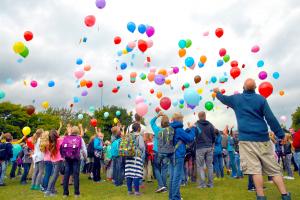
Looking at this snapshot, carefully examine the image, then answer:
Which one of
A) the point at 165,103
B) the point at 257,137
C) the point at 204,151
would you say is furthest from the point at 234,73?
the point at 257,137

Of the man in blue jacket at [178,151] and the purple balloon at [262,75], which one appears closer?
the man in blue jacket at [178,151]

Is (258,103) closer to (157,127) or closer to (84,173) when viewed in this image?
(157,127)

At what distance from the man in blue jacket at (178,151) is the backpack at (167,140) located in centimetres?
19

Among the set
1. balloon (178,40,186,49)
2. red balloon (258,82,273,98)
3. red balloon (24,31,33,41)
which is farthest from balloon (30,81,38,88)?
red balloon (258,82,273,98)

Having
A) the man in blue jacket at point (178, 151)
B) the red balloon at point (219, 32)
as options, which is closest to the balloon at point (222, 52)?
Result: the red balloon at point (219, 32)

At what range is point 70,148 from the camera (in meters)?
7.45

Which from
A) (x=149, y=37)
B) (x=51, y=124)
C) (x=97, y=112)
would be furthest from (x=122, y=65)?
(x=51, y=124)

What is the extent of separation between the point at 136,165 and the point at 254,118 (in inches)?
152

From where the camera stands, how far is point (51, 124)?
Result: 57.8 m

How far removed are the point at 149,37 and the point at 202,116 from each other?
6536mm

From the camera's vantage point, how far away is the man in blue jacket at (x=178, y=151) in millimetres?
6332

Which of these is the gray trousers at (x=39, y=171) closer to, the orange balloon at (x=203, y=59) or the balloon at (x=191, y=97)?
the balloon at (x=191, y=97)

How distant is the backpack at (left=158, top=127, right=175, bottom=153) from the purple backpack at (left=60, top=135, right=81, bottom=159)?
2.12m

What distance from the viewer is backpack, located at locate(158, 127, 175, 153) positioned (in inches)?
270
